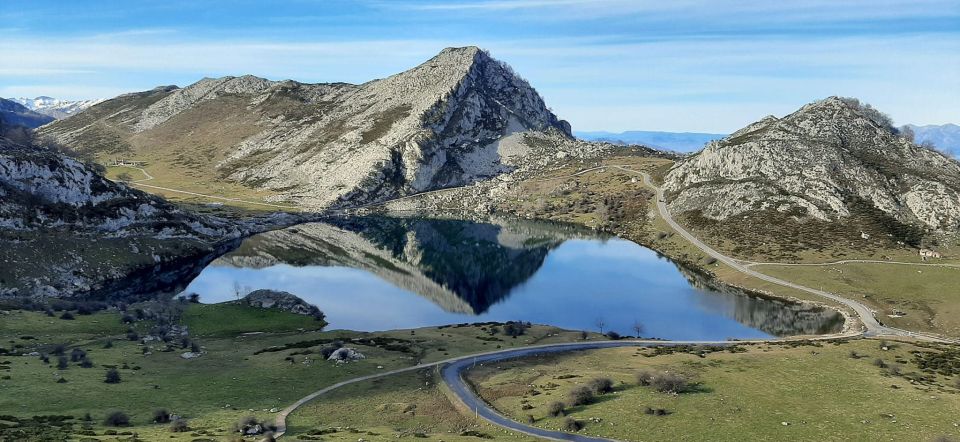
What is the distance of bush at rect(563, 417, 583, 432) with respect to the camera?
50312 millimetres

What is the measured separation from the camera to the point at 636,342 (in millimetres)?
89562

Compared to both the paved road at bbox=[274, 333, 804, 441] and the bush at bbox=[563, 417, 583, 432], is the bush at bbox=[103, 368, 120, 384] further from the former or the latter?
the bush at bbox=[563, 417, 583, 432]

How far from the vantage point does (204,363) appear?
2852 inches

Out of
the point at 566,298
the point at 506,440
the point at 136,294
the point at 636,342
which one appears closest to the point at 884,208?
the point at 566,298


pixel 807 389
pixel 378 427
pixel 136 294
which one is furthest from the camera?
pixel 136 294

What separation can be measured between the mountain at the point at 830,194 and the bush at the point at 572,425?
124 meters

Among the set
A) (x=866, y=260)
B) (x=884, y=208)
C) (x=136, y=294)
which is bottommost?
(x=136, y=294)

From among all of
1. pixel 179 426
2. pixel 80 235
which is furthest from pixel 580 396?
pixel 80 235

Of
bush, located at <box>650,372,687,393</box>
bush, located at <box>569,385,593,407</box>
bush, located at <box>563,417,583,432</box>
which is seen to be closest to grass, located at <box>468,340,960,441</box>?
bush, located at <box>563,417,583,432</box>

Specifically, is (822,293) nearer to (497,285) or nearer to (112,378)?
(497,285)

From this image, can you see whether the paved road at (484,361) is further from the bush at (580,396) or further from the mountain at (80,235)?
the mountain at (80,235)

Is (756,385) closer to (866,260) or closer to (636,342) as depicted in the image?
(636,342)

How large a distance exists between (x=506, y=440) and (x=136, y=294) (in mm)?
103857

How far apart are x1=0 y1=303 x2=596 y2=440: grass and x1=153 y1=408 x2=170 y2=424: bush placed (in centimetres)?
101
